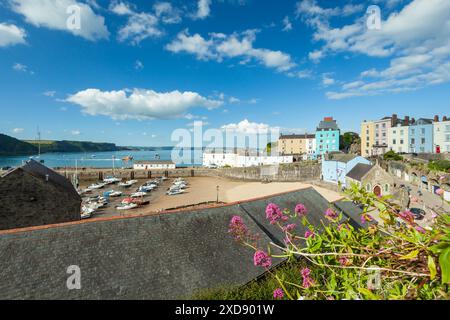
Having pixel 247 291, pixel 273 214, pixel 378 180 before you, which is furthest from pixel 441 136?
pixel 273 214

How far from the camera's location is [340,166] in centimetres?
4594

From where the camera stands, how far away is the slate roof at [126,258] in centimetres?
855

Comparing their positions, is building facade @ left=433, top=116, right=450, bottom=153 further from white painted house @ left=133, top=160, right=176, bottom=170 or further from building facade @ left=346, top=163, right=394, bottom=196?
white painted house @ left=133, top=160, right=176, bottom=170

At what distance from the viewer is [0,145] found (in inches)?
7785

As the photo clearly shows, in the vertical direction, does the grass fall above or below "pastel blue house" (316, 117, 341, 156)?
below

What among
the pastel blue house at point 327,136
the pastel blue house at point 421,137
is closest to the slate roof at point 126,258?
the pastel blue house at point 421,137

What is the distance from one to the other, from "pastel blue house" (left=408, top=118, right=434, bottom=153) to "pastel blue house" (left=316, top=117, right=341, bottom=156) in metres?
24.9

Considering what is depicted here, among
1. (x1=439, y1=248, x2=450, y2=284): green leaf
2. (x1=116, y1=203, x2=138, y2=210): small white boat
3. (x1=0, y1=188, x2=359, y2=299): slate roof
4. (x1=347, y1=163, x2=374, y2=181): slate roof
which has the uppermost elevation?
(x1=439, y1=248, x2=450, y2=284): green leaf

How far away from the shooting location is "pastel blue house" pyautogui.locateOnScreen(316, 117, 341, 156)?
83.2m

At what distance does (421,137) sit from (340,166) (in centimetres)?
2852

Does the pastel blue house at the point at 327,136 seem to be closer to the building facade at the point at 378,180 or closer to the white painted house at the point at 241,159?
the white painted house at the point at 241,159

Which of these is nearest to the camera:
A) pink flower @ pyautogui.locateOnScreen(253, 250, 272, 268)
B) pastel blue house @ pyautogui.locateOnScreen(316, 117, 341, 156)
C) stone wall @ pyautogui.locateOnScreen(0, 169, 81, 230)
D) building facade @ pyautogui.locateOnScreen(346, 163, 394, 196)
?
pink flower @ pyautogui.locateOnScreen(253, 250, 272, 268)

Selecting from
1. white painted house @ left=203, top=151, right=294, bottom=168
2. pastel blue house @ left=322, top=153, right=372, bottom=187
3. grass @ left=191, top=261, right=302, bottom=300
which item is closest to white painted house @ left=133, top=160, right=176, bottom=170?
white painted house @ left=203, top=151, right=294, bottom=168
